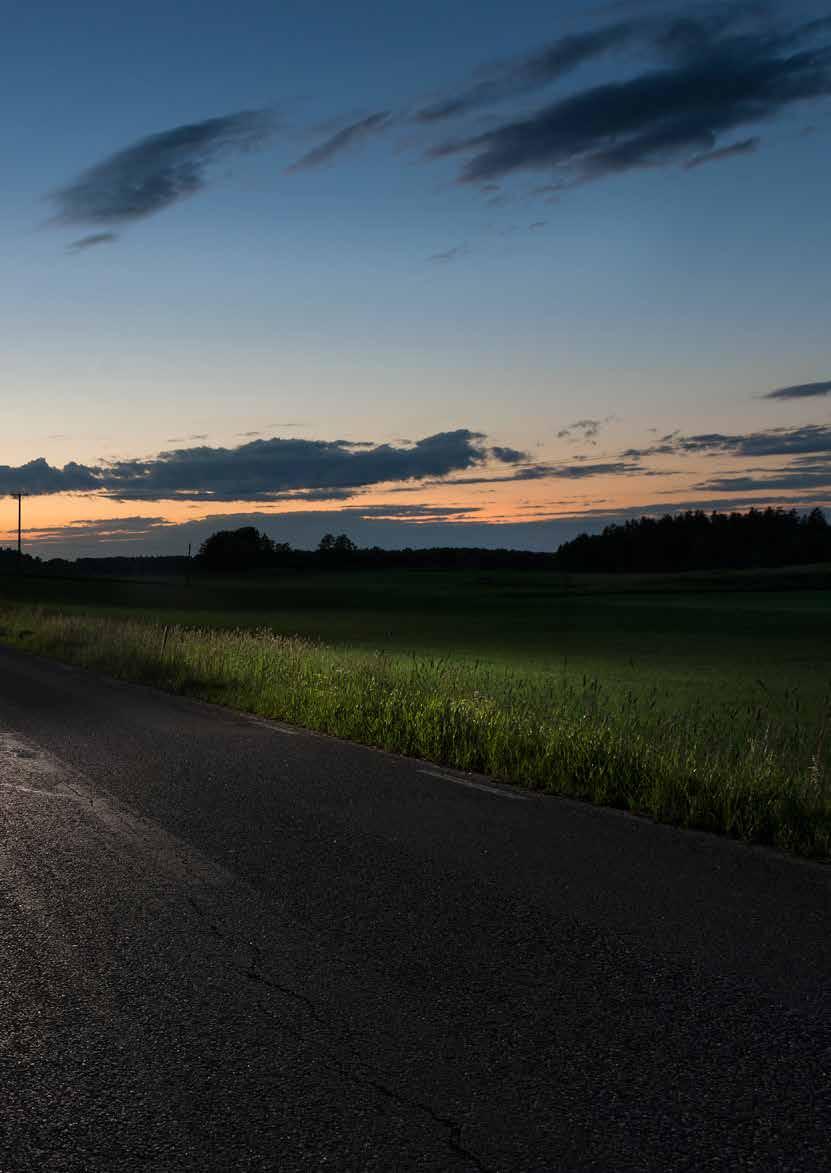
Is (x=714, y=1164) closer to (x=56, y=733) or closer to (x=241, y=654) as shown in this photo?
(x=56, y=733)

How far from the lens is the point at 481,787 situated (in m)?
9.55

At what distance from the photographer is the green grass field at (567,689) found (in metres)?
8.94

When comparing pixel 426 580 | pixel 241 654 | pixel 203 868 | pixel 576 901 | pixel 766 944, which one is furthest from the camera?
pixel 426 580

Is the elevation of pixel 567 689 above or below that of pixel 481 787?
below

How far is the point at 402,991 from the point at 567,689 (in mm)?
15185

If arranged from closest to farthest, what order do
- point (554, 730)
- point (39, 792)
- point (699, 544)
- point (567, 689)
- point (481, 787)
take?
point (39, 792), point (481, 787), point (554, 730), point (567, 689), point (699, 544)

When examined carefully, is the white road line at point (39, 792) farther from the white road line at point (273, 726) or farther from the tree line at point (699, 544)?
the tree line at point (699, 544)

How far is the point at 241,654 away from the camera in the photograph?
20.8 metres

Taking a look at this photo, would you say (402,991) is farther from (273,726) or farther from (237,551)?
(237,551)

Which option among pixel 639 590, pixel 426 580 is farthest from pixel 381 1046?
pixel 426 580

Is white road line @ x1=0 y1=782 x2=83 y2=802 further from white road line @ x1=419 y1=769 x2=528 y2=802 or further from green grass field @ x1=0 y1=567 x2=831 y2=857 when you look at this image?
green grass field @ x1=0 y1=567 x2=831 y2=857

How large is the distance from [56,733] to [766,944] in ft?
31.1

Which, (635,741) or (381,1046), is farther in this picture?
(635,741)

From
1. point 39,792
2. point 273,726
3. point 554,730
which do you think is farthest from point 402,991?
point 273,726
